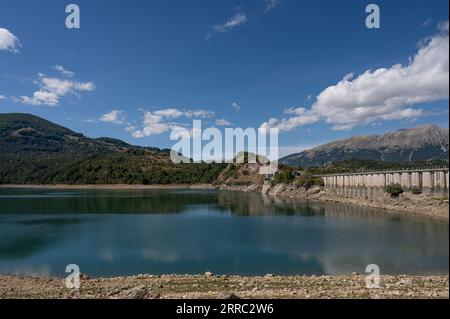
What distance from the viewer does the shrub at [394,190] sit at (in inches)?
2440

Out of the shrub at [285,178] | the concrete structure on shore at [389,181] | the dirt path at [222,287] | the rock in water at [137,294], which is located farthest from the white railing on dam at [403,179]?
the rock in water at [137,294]

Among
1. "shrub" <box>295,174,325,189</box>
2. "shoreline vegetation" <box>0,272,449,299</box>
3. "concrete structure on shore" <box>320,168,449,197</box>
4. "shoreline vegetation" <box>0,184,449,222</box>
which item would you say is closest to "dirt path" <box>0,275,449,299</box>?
"shoreline vegetation" <box>0,272,449,299</box>

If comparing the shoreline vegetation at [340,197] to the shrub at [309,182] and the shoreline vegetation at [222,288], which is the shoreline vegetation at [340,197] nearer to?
the shrub at [309,182]

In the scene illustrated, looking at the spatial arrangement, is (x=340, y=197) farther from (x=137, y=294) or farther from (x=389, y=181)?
(x=137, y=294)

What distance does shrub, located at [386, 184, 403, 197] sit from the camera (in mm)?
61969

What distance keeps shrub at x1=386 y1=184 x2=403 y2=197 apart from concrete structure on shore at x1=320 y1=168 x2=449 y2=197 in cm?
90

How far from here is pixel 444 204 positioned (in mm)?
47344

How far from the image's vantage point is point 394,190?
62.5 meters

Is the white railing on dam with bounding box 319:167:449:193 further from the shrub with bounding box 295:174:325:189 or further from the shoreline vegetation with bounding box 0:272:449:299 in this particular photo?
the shoreline vegetation with bounding box 0:272:449:299

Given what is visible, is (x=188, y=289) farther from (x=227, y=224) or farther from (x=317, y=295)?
(x=227, y=224)

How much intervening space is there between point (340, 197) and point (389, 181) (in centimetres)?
1300
